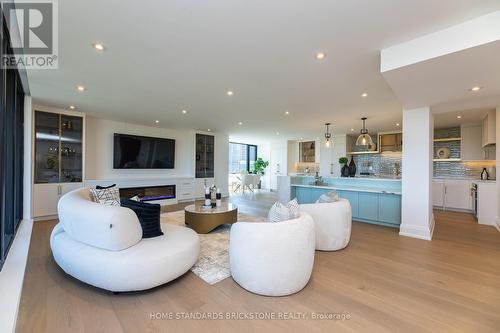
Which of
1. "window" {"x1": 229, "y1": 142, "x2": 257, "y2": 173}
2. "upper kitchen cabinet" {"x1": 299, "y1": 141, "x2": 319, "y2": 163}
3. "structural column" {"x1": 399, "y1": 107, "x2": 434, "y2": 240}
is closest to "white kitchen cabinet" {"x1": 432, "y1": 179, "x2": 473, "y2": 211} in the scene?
"structural column" {"x1": 399, "y1": 107, "x2": 434, "y2": 240}

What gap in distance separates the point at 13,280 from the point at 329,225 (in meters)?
3.67

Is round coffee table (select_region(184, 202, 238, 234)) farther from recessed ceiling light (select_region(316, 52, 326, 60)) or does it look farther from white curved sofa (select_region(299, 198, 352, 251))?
recessed ceiling light (select_region(316, 52, 326, 60))

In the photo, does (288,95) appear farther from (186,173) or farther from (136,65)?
(186,173)

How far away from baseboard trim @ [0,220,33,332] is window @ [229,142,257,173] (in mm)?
8365

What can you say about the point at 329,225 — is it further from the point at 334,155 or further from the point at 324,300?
the point at 334,155

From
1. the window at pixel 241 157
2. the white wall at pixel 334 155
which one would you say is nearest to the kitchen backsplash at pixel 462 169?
the white wall at pixel 334 155

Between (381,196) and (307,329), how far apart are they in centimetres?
383

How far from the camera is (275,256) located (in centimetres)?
208

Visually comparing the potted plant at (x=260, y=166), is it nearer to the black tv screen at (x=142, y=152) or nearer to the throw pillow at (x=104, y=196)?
the black tv screen at (x=142, y=152)

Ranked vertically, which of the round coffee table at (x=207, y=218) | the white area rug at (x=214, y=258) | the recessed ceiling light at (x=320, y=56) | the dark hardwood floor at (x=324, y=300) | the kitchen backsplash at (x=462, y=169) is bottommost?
the dark hardwood floor at (x=324, y=300)

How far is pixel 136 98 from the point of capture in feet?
13.9

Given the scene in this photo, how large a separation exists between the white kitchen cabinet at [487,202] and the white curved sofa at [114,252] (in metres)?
6.13

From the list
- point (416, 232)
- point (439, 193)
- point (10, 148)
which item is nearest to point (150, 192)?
point (10, 148)

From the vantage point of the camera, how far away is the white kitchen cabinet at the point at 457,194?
5914 mm
